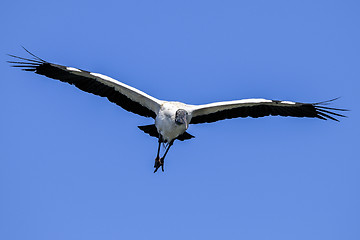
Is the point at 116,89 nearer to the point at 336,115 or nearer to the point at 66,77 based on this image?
the point at 66,77

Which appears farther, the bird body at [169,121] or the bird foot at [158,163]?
the bird foot at [158,163]

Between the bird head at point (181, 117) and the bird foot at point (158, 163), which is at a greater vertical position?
the bird head at point (181, 117)

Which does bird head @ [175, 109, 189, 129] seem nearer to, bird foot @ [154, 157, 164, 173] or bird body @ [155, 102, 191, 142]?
bird body @ [155, 102, 191, 142]

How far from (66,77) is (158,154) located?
8.88 feet

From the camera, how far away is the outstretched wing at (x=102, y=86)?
1388 centimetres

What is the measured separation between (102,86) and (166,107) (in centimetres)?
149

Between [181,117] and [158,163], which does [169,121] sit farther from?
[158,163]

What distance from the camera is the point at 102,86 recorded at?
14180mm

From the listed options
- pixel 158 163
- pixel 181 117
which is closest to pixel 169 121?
pixel 181 117

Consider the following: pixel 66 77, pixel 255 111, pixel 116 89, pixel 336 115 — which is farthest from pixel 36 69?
pixel 336 115

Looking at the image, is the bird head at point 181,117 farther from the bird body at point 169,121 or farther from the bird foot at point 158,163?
the bird foot at point 158,163

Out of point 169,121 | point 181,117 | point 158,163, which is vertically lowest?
point 158,163

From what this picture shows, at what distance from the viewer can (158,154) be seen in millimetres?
14742

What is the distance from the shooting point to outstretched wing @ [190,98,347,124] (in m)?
14.4
